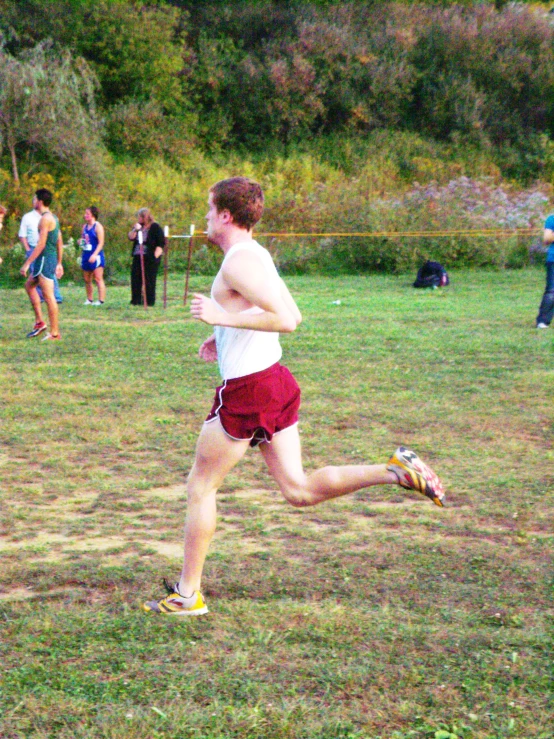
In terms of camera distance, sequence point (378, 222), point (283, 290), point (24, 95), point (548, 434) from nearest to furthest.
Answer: point (283, 290) < point (548, 434) < point (378, 222) < point (24, 95)

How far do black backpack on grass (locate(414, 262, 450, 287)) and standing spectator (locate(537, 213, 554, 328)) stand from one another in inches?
279

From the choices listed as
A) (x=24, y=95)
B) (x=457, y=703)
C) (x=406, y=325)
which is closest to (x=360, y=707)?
(x=457, y=703)

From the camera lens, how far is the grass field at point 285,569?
3287mm

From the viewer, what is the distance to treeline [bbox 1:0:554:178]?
125ft

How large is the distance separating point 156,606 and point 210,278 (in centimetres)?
1961

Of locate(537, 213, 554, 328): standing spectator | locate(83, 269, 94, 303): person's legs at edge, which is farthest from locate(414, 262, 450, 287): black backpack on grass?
locate(83, 269, 94, 303): person's legs at edge

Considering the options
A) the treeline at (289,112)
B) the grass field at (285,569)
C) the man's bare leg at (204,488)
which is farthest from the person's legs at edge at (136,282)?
the man's bare leg at (204,488)

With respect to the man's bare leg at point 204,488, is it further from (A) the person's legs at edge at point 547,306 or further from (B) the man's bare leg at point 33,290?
(A) the person's legs at edge at point 547,306

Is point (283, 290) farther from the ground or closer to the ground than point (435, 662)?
farther from the ground

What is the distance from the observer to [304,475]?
4242mm

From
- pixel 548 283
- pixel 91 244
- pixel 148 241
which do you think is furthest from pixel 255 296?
pixel 91 244

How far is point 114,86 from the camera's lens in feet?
127

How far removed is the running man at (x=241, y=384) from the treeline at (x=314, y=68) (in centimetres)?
3446

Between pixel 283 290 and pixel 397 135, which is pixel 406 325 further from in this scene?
pixel 397 135
